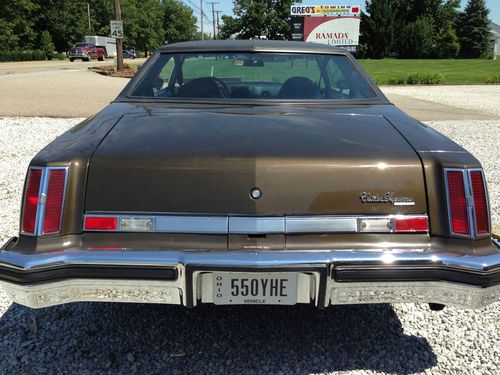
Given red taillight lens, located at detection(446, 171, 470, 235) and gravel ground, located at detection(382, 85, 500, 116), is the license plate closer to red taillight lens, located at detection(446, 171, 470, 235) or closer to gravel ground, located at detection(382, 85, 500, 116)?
red taillight lens, located at detection(446, 171, 470, 235)

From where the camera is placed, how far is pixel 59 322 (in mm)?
2670

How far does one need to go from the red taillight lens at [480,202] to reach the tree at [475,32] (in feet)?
201

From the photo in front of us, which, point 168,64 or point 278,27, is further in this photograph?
point 278,27

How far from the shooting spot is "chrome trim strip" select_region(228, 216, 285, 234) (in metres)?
1.96

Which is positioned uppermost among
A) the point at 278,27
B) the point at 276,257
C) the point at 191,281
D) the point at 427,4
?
the point at 427,4

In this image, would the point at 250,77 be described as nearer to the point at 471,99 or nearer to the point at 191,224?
the point at 191,224

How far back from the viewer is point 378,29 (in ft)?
173

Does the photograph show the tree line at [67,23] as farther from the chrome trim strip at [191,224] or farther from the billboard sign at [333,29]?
the chrome trim strip at [191,224]

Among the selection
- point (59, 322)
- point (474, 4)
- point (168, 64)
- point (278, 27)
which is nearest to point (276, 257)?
point (59, 322)

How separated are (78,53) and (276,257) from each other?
47.9 m

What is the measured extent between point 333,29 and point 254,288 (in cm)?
2661

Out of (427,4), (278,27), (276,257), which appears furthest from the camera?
(427,4)

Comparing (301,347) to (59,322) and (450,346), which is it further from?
(59,322)

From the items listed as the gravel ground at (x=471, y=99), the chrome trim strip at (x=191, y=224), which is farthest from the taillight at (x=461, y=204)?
the gravel ground at (x=471, y=99)
